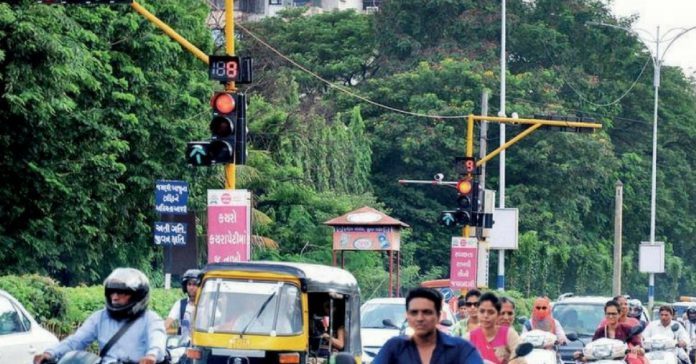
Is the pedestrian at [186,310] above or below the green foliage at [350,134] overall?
below

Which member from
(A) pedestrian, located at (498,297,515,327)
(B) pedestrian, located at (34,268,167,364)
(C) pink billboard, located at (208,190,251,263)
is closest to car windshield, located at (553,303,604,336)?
(C) pink billboard, located at (208,190,251,263)

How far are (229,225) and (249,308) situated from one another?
340cm

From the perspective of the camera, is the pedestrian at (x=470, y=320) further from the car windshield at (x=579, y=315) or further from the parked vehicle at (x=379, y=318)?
the car windshield at (x=579, y=315)

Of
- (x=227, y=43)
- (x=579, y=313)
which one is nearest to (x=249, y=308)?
(x=227, y=43)

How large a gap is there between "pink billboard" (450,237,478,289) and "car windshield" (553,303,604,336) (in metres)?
8.03

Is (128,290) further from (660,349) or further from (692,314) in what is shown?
(692,314)

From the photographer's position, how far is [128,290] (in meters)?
10.6

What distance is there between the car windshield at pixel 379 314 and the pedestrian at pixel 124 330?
54.2 feet

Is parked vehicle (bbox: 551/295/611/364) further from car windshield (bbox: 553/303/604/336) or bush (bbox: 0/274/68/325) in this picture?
bush (bbox: 0/274/68/325)

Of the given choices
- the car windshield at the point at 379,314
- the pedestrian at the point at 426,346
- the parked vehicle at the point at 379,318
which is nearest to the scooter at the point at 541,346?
the pedestrian at the point at 426,346

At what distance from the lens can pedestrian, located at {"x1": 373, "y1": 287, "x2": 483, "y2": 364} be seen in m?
9.52

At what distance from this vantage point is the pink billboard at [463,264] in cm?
3678

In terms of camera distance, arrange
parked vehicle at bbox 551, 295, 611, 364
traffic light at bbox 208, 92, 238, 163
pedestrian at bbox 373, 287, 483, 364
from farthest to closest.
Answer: parked vehicle at bbox 551, 295, 611, 364 < traffic light at bbox 208, 92, 238, 163 < pedestrian at bbox 373, 287, 483, 364

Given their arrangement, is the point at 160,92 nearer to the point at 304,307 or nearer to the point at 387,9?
the point at 304,307
